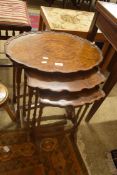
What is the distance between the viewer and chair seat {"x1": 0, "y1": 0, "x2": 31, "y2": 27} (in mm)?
1631

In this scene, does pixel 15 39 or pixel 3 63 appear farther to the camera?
pixel 3 63

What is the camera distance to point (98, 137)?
1.62 metres

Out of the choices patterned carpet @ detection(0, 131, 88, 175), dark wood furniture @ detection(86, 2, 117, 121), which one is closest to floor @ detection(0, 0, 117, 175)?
patterned carpet @ detection(0, 131, 88, 175)

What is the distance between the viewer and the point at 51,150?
1.46 metres

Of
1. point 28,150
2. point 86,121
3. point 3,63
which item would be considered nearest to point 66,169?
point 28,150

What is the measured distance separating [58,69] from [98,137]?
808 mm

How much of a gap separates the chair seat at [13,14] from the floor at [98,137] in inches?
22.5

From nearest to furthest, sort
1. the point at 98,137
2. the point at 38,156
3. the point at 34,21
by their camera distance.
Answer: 1. the point at 38,156
2. the point at 98,137
3. the point at 34,21

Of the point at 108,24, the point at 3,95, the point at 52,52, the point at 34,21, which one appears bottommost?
the point at 34,21

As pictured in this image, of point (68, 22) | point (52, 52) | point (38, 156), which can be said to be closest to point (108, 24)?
point (52, 52)

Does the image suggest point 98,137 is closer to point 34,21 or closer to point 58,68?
point 58,68

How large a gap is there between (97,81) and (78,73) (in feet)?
0.36

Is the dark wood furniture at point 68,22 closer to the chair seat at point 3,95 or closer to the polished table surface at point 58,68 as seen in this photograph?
the polished table surface at point 58,68

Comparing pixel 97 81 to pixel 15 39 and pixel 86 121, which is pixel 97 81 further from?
pixel 86 121
